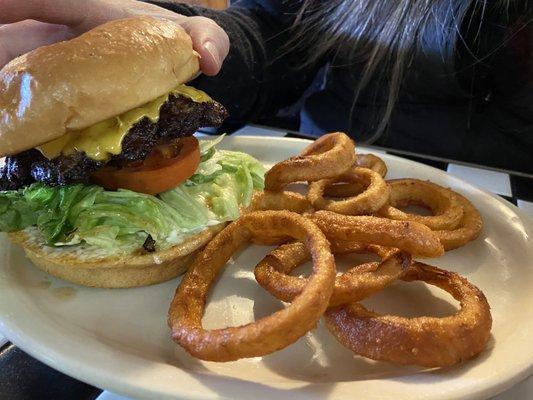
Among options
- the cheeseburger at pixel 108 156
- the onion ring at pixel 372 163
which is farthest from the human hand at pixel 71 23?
the onion ring at pixel 372 163

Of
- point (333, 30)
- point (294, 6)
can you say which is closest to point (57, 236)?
point (333, 30)

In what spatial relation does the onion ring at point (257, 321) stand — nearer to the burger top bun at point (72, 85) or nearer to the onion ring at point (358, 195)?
the onion ring at point (358, 195)

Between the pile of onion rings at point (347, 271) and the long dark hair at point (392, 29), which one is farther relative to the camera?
the long dark hair at point (392, 29)

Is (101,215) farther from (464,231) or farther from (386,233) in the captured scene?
(464,231)

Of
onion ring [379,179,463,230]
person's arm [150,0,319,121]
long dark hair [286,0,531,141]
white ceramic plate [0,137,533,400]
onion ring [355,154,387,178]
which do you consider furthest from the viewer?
person's arm [150,0,319,121]

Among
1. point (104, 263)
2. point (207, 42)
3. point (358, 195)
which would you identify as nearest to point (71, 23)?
point (207, 42)

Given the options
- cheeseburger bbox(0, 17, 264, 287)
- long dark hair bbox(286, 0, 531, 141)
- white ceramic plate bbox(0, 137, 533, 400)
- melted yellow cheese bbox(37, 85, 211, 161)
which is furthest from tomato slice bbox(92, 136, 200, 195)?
long dark hair bbox(286, 0, 531, 141)

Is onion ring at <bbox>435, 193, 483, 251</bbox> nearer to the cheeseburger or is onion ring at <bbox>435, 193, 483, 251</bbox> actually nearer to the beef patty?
the cheeseburger
